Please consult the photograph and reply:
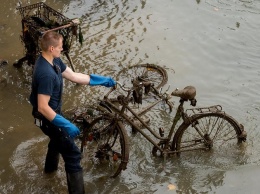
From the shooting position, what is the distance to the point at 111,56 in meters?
8.93

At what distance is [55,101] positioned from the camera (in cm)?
497

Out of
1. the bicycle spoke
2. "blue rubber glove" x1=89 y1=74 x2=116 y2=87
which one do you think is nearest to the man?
"blue rubber glove" x1=89 y1=74 x2=116 y2=87

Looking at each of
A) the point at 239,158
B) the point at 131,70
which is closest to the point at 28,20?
the point at 131,70

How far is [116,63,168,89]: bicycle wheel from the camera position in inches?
319

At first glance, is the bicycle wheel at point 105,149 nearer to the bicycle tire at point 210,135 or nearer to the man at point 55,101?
the man at point 55,101

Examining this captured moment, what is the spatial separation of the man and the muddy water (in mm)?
702

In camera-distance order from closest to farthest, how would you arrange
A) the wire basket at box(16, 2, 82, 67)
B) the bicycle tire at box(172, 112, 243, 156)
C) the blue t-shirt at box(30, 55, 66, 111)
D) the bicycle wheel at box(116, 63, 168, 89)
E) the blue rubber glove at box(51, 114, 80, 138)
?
1. the blue t-shirt at box(30, 55, 66, 111)
2. the blue rubber glove at box(51, 114, 80, 138)
3. the bicycle tire at box(172, 112, 243, 156)
4. the wire basket at box(16, 2, 82, 67)
5. the bicycle wheel at box(116, 63, 168, 89)

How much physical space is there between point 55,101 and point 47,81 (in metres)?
0.47

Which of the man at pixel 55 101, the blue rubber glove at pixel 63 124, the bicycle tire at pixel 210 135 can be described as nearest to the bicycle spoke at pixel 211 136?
the bicycle tire at pixel 210 135

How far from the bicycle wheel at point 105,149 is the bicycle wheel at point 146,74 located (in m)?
2.08

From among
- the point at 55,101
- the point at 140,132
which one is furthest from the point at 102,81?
the point at 140,132

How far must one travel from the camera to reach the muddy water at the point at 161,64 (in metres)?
5.89

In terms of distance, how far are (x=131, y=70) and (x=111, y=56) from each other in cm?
74

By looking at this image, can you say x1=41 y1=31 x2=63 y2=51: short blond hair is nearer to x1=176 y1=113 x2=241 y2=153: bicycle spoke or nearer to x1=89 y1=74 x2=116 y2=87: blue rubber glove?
x1=89 y1=74 x2=116 y2=87: blue rubber glove
